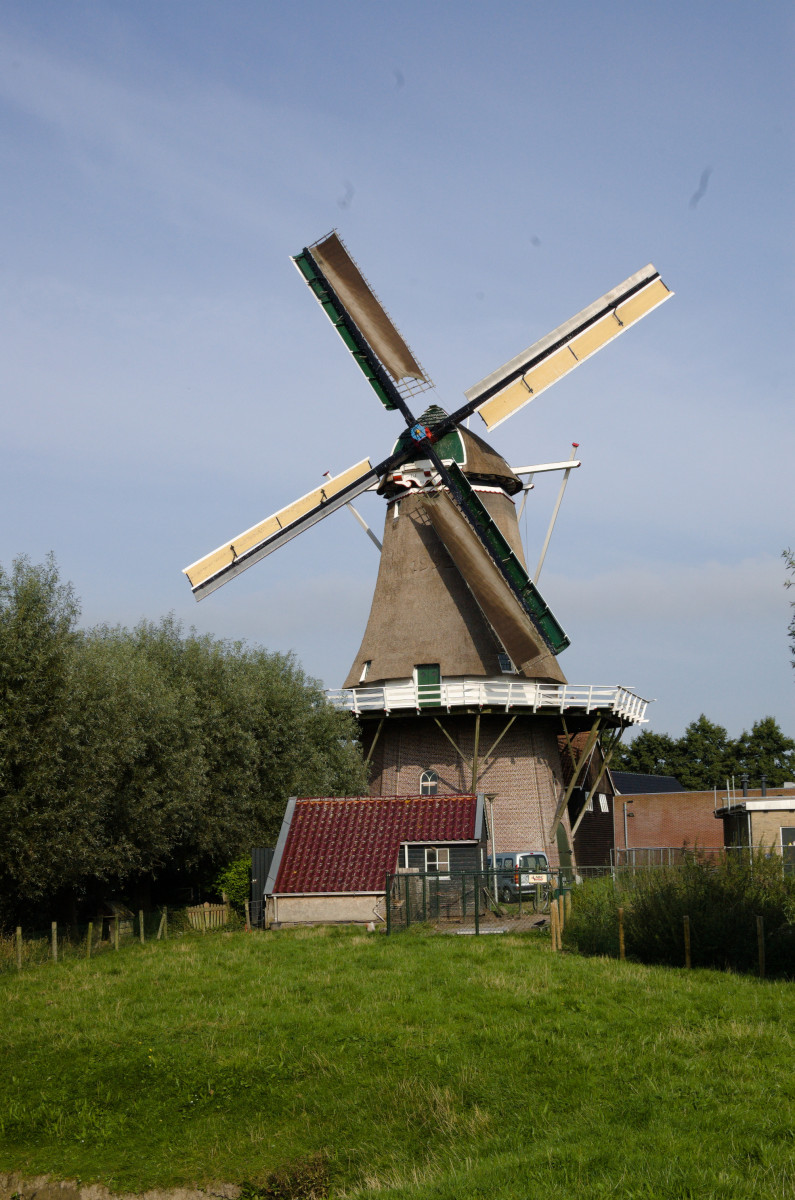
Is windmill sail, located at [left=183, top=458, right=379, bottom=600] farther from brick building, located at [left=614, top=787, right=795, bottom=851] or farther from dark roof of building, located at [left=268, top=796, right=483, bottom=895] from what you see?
brick building, located at [left=614, top=787, right=795, bottom=851]

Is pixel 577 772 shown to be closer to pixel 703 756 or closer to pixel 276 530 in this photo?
pixel 276 530

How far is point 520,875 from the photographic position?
29.7 m

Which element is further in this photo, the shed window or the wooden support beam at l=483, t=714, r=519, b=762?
the wooden support beam at l=483, t=714, r=519, b=762

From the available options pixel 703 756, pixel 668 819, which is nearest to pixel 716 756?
pixel 703 756

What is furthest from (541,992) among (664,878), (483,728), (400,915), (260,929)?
(483,728)

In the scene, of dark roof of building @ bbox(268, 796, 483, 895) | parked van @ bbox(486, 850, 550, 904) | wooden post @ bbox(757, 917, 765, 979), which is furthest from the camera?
parked van @ bbox(486, 850, 550, 904)

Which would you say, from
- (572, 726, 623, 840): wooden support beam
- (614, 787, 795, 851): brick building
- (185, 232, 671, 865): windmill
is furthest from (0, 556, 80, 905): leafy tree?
(614, 787, 795, 851): brick building

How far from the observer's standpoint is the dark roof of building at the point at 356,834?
26141mm

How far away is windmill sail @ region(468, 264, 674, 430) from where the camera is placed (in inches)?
1312

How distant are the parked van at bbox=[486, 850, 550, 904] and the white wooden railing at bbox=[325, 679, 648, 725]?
4.26 metres

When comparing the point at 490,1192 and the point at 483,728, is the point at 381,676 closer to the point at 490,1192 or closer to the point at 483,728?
the point at 483,728

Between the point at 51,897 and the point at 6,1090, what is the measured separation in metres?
14.8

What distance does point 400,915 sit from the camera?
2269cm

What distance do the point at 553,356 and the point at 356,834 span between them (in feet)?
51.3
